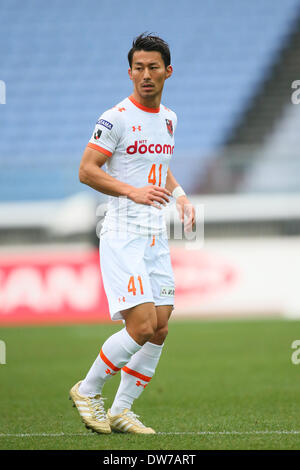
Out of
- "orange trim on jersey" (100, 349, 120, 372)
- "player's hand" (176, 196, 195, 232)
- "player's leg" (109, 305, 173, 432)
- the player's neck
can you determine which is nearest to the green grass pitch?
"player's leg" (109, 305, 173, 432)

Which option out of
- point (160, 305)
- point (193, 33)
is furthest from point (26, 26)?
point (160, 305)

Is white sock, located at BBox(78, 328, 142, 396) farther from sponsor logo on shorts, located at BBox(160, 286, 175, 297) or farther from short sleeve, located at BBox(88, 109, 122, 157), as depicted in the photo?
short sleeve, located at BBox(88, 109, 122, 157)

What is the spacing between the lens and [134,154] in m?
4.28

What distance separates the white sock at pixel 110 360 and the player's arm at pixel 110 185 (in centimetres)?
73

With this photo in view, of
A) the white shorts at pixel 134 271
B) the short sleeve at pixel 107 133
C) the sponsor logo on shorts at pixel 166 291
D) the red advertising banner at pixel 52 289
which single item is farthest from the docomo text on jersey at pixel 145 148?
the red advertising banner at pixel 52 289

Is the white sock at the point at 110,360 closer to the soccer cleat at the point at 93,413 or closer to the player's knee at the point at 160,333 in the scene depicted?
the soccer cleat at the point at 93,413

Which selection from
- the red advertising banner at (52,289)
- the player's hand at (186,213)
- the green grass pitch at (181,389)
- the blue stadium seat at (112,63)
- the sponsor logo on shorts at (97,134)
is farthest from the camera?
the blue stadium seat at (112,63)

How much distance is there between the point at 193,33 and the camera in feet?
60.0

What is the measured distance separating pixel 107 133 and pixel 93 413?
59.9 inches

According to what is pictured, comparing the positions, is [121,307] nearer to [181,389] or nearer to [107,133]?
[107,133]

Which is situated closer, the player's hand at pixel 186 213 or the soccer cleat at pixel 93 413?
the soccer cleat at pixel 93 413

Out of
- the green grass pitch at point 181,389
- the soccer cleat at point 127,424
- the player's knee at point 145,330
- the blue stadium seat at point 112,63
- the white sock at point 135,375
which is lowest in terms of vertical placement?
the green grass pitch at point 181,389

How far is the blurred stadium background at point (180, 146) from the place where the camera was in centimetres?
1196
